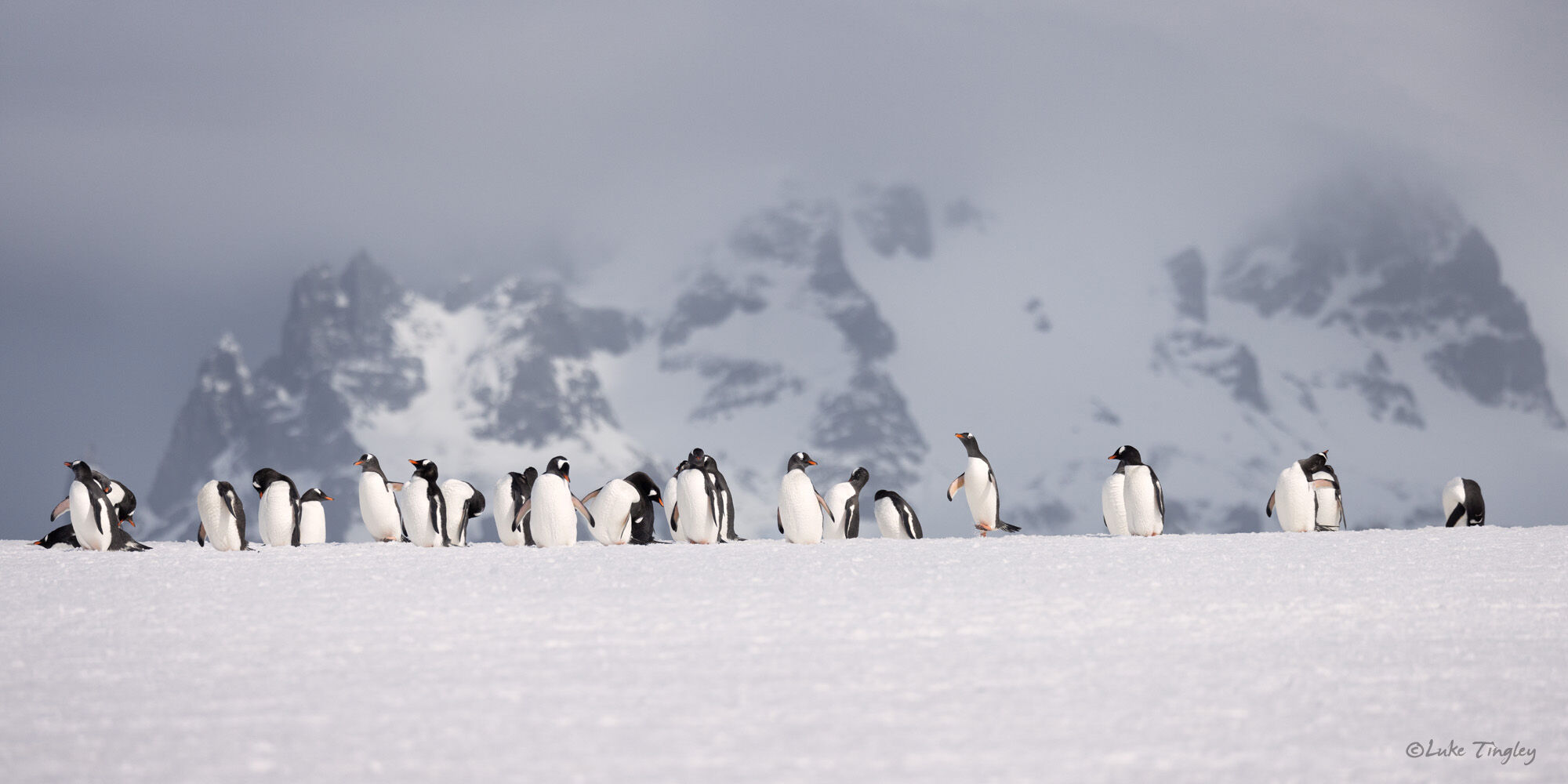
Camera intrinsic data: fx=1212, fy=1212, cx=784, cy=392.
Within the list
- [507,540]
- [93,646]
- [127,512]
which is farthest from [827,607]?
[127,512]

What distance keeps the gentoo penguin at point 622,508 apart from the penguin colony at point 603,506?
0.06 ft

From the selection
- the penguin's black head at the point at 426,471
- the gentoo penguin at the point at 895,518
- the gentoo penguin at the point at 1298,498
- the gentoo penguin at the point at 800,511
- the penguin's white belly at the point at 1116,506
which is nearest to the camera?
the gentoo penguin at the point at 800,511

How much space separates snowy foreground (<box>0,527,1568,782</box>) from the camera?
4883 millimetres

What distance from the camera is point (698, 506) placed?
13.6 metres

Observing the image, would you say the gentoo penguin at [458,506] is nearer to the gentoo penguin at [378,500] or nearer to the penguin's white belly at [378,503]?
the gentoo penguin at [378,500]

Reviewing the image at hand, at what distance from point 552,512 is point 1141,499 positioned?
7.16 m

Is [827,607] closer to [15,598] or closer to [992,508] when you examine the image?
[15,598]

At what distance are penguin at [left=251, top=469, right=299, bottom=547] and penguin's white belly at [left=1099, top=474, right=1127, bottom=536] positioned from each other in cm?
1015

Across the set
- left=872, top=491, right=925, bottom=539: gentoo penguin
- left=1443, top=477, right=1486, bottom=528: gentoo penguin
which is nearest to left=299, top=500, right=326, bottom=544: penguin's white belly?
left=872, top=491, right=925, bottom=539: gentoo penguin

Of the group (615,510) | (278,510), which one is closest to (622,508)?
(615,510)

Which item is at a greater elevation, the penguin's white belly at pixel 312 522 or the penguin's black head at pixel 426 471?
the penguin's black head at pixel 426 471

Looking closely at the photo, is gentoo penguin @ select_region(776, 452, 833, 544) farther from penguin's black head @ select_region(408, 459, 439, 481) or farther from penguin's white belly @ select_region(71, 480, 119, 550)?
penguin's white belly @ select_region(71, 480, 119, 550)

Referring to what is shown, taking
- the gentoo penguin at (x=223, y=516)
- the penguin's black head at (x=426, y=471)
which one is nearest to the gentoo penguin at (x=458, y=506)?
the penguin's black head at (x=426, y=471)

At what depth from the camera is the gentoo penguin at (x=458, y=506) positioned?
15164mm
